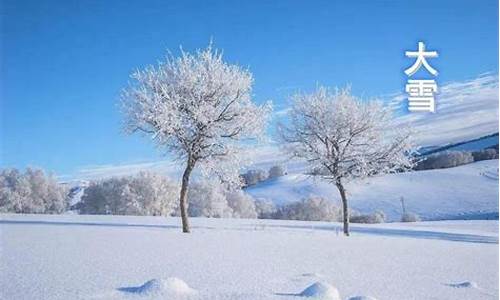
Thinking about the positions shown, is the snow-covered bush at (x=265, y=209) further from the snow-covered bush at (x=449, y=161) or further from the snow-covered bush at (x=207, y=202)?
the snow-covered bush at (x=449, y=161)

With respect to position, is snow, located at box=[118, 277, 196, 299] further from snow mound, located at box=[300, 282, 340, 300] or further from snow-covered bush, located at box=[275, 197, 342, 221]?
snow-covered bush, located at box=[275, 197, 342, 221]

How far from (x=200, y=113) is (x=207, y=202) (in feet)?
215

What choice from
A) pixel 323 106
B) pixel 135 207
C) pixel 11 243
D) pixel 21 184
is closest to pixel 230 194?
pixel 135 207

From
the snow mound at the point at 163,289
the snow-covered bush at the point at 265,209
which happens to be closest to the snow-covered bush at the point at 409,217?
the snow-covered bush at the point at 265,209

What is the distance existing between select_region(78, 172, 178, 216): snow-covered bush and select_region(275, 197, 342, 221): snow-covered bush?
26.5 m

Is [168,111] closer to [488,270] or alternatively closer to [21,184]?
[488,270]

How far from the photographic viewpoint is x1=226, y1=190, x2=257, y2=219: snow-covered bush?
3880 inches

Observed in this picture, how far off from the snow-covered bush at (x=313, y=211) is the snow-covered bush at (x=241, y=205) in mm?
6589

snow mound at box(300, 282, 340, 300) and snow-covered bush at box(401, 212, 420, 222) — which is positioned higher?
snow mound at box(300, 282, 340, 300)

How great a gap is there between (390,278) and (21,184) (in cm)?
7219

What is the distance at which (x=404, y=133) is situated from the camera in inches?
1179

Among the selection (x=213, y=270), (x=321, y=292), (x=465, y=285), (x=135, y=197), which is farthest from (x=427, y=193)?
(x=321, y=292)

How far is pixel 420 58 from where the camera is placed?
47.1 feet

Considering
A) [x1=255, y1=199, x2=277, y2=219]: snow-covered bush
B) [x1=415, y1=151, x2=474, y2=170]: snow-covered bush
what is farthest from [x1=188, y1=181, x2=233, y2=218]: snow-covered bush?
[x1=415, y1=151, x2=474, y2=170]: snow-covered bush
